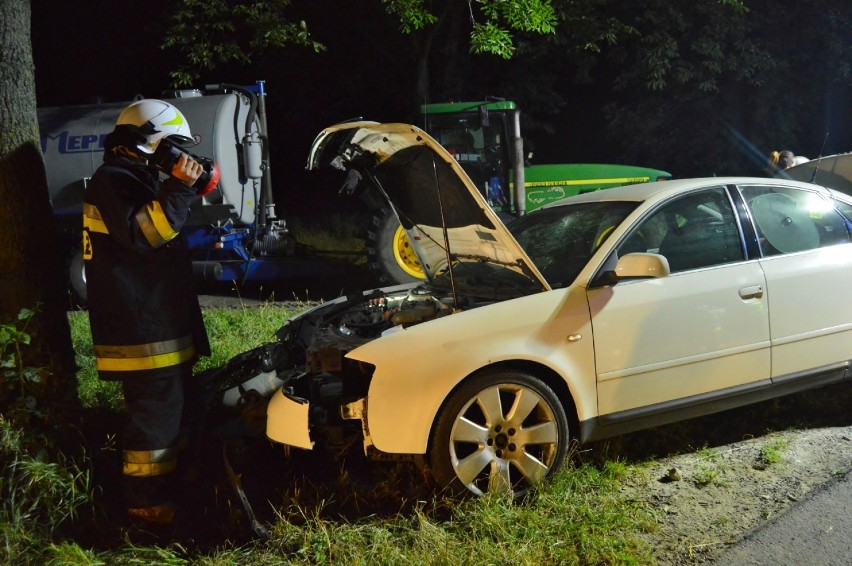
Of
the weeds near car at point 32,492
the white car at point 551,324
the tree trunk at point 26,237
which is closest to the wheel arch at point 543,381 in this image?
the white car at point 551,324

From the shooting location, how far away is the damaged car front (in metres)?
3.24

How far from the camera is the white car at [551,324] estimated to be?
10.8 ft

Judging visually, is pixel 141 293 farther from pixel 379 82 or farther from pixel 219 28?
pixel 379 82

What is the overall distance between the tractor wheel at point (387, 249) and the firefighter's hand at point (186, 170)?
531cm

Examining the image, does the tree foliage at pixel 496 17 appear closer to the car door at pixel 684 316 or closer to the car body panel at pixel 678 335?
the car door at pixel 684 316

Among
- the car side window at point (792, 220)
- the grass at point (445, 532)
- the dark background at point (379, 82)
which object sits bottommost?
the grass at point (445, 532)

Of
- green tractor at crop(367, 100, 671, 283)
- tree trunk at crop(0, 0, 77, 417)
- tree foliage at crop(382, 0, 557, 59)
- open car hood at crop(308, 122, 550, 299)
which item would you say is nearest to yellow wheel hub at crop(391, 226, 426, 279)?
green tractor at crop(367, 100, 671, 283)

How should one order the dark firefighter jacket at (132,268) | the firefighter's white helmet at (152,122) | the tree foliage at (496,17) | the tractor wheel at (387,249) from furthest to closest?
the tree foliage at (496,17), the tractor wheel at (387,249), the firefighter's white helmet at (152,122), the dark firefighter jacket at (132,268)

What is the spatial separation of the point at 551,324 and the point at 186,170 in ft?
5.92

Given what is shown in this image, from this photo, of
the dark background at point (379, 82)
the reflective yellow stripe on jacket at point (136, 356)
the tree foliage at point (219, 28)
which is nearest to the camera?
the reflective yellow stripe on jacket at point (136, 356)

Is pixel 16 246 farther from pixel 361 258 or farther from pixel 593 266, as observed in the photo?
pixel 361 258

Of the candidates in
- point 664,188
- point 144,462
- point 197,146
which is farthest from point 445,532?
point 197,146

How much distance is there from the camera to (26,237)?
372 centimetres

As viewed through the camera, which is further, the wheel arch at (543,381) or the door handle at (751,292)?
the door handle at (751,292)
